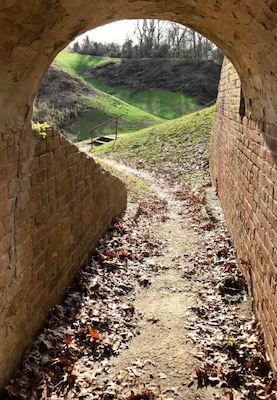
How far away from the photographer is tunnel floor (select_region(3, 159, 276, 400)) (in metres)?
3.75

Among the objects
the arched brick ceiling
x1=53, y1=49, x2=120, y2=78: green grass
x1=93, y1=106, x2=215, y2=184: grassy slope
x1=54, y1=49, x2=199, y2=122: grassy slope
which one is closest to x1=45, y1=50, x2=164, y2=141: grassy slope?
x1=54, y1=49, x2=199, y2=122: grassy slope

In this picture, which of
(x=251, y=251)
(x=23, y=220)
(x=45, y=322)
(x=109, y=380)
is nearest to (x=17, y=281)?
(x=23, y=220)

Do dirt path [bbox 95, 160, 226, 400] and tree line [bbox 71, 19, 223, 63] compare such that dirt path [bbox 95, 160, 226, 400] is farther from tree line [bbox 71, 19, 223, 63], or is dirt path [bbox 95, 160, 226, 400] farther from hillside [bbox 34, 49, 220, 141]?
tree line [bbox 71, 19, 223, 63]

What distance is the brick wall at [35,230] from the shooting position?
3.59 m

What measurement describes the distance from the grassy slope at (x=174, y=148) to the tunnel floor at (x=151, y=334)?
808 cm

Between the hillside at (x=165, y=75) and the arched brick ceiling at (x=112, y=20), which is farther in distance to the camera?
the hillside at (x=165, y=75)

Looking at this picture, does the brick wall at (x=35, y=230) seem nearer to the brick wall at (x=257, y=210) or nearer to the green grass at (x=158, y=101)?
the brick wall at (x=257, y=210)

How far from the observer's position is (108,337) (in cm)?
458

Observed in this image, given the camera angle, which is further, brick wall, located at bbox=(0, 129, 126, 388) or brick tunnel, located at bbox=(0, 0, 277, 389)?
brick wall, located at bbox=(0, 129, 126, 388)

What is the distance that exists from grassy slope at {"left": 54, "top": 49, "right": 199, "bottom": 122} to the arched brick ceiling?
39.6 metres

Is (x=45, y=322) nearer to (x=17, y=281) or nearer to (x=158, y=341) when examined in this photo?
(x=17, y=281)

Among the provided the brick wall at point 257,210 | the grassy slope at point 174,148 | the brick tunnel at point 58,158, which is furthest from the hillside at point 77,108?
the brick tunnel at point 58,158

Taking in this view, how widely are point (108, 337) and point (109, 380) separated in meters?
0.72

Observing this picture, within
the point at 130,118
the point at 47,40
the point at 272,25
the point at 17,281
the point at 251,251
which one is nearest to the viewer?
the point at 272,25
